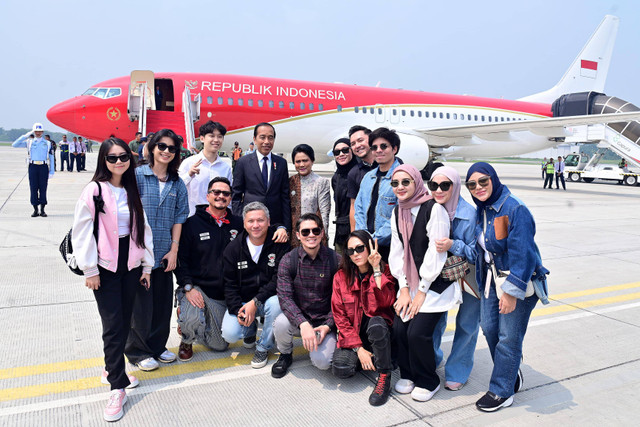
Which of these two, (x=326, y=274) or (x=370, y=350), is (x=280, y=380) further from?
(x=326, y=274)

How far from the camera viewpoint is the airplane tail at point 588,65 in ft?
86.5

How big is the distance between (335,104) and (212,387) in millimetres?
15224

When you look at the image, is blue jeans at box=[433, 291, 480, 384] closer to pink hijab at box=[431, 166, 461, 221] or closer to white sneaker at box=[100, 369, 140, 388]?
pink hijab at box=[431, 166, 461, 221]

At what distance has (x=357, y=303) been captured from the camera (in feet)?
10.9

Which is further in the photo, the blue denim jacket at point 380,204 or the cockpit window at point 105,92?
the cockpit window at point 105,92

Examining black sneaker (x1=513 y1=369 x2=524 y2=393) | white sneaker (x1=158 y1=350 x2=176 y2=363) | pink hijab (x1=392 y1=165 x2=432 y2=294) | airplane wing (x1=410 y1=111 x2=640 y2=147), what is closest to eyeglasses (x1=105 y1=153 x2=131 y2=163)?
white sneaker (x1=158 y1=350 x2=176 y2=363)

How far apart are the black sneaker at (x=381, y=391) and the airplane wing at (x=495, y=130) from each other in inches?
625

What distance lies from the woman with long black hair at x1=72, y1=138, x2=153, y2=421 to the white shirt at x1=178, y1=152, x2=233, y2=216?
1.29 m

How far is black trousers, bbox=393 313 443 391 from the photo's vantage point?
3.05 meters

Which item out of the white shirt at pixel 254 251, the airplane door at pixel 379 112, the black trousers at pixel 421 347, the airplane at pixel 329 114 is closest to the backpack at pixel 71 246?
the white shirt at pixel 254 251

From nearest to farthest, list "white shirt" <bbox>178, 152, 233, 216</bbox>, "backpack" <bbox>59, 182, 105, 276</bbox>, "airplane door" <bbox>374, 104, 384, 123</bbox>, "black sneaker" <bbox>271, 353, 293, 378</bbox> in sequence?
"backpack" <bbox>59, 182, 105, 276</bbox> < "black sneaker" <bbox>271, 353, 293, 378</bbox> < "white shirt" <bbox>178, 152, 233, 216</bbox> < "airplane door" <bbox>374, 104, 384, 123</bbox>

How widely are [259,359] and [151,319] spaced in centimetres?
89

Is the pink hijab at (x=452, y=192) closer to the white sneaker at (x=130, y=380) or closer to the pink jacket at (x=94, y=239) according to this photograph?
the pink jacket at (x=94, y=239)

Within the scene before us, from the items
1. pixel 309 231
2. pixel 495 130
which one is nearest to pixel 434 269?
pixel 309 231
